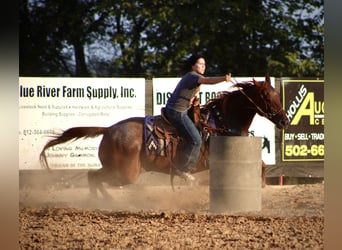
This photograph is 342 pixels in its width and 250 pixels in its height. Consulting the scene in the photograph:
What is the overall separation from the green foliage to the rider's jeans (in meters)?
3.56

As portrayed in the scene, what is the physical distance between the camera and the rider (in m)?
10.6

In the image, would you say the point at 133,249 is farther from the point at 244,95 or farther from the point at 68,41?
the point at 68,41

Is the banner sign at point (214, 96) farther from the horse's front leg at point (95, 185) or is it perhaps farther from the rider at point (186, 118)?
the horse's front leg at point (95, 185)

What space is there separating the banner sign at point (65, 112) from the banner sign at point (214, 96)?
486 millimetres

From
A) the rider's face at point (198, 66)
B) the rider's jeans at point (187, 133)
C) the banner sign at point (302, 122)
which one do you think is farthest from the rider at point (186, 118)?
the banner sign at point (302, 122)

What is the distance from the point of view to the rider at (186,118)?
34.7 ft

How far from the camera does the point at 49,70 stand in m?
14.5

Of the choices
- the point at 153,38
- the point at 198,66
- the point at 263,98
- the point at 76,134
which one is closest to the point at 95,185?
the point at 76,134

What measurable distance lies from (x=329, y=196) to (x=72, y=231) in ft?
10.9

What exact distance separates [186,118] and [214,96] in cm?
182

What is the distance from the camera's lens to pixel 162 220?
959cm

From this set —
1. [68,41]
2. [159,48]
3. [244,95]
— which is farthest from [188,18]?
[244,95]

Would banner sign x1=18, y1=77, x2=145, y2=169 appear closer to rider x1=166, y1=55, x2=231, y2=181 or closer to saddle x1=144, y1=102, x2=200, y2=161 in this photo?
saddle x1=144, y1=102, x2=200, y2=161

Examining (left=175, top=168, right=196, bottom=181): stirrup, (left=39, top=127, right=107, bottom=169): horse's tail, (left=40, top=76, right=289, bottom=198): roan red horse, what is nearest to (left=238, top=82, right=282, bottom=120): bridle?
(left=40, top=76, right=289, bottom=198): roan red horse
